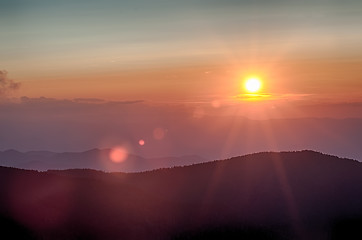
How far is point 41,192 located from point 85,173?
929 inches

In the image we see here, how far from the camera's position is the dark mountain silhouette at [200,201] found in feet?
185

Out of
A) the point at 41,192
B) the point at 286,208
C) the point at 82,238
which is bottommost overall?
the point at 82,238

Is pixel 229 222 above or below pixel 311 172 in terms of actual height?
below

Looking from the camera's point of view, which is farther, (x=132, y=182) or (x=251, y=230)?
(x=132, y=182)

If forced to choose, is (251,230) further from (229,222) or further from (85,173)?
(85,173)

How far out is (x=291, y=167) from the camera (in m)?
82.9

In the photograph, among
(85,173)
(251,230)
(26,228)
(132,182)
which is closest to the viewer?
(26,228)

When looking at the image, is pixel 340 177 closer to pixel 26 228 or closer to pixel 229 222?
pixel 229 222

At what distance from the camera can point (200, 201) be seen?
72.1m

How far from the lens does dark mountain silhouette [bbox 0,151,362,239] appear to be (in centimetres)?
5625

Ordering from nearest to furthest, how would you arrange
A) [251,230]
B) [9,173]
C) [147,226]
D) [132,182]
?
[147,226] → [251,230] → [9,173] → [132,182]

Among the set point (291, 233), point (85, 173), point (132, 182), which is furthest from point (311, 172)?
point (85, 173)

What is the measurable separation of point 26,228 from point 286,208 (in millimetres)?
38476

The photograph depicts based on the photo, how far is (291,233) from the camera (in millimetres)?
65062
